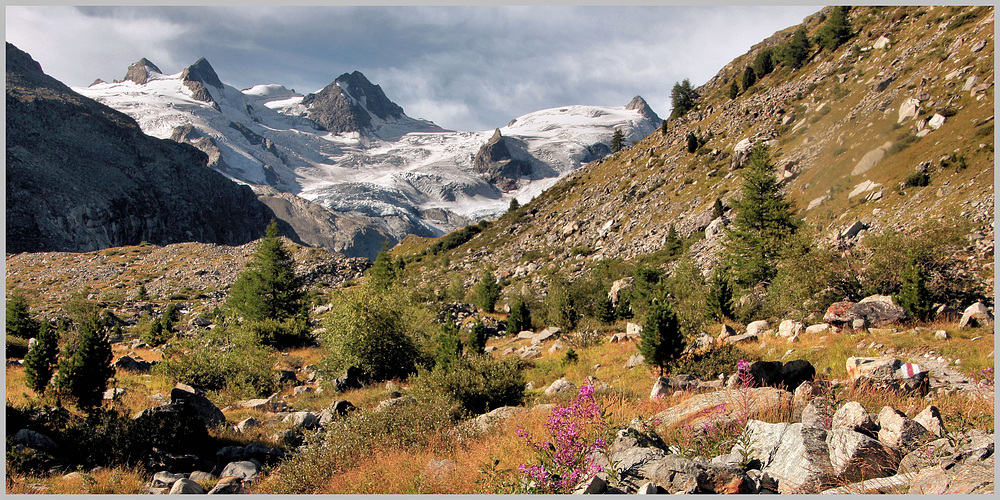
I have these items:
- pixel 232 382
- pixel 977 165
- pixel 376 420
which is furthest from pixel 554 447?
pixel 977 165

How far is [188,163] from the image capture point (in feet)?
468

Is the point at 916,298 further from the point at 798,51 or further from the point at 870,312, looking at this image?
the point at 798,51

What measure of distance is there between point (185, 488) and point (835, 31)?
85.6 meters

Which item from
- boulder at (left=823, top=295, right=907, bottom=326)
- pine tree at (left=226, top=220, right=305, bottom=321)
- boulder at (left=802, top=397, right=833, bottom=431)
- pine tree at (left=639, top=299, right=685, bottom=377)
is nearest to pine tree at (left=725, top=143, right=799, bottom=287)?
boulder at (left=823, top=295, right=907, bottom=326)

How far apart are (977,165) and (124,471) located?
133ft

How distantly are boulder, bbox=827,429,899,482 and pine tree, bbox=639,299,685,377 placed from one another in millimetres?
7647

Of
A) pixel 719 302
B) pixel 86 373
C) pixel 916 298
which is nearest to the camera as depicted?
pixel 86 373

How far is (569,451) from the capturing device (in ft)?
18.9

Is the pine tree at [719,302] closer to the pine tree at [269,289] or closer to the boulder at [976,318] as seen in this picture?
the boulder at [976,318]

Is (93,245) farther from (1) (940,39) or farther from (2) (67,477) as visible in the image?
(1) (940,39)

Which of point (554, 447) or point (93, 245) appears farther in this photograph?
point (93, 245)

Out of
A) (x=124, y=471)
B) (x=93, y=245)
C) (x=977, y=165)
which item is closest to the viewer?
(x=124, y=471)

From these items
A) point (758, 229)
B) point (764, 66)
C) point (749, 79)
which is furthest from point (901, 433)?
point (764, 66)

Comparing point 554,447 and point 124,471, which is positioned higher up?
point 554,447
